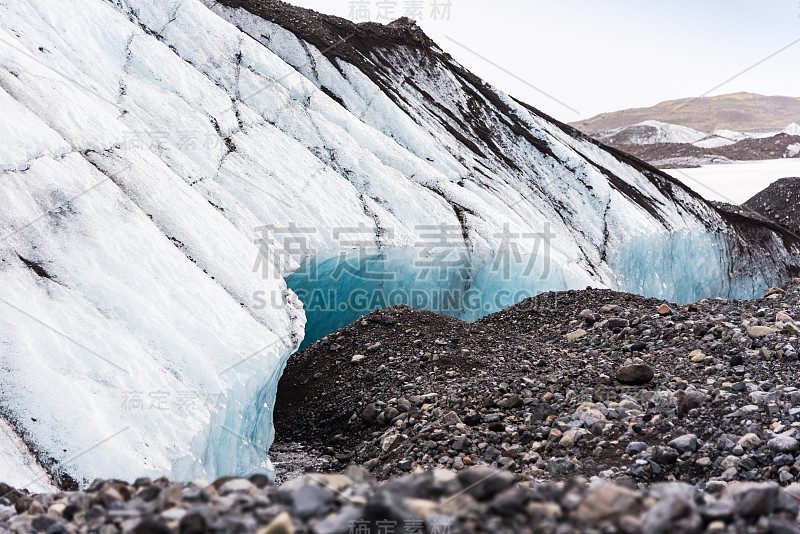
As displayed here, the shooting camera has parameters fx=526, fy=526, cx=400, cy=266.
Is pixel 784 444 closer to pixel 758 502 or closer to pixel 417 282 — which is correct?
pixel 758 502

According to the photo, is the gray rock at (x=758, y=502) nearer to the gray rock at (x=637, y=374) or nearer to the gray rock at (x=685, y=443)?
the gray rock at (x=685, y=443)

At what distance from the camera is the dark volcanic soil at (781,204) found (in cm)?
2148

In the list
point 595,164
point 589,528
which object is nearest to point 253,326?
point 589,528

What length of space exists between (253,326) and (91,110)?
12.1 feet

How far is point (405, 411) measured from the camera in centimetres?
676

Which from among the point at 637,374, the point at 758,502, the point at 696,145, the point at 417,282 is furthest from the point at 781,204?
the point at 696,145

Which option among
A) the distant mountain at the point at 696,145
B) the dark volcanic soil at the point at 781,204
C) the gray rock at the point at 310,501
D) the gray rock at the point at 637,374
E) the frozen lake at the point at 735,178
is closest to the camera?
the gray rock at the point at 310,501

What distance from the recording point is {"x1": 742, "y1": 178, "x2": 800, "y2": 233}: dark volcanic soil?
70.5ft

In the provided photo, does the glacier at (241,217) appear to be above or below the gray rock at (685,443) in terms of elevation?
above

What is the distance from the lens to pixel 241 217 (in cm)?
797

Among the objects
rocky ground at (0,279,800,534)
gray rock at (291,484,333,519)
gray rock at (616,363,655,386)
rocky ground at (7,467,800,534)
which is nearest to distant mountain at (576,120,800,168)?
rocky ground at (0,279,800,534)

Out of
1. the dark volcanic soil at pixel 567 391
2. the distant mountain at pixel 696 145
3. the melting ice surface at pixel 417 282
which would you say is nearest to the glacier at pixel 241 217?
the melting ice surface at pixel 417 282

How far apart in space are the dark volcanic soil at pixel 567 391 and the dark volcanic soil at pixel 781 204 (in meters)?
15.3

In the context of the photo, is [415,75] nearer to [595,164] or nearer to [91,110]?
[595,164]
